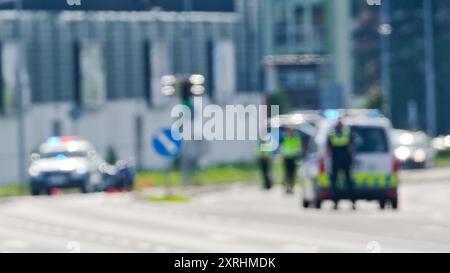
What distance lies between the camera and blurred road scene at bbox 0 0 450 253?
30750mm

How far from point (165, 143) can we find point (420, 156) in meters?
21.8

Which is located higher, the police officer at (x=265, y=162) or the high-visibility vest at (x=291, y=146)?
the high-visibility vest at (x=291, y=146)

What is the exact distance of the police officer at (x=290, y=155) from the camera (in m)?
43.9

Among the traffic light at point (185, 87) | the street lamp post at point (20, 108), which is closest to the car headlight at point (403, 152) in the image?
the street lamp post at point (20, 108)

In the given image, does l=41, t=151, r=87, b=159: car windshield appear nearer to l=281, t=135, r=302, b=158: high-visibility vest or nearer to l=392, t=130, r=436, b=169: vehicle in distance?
l=281, t=135, r=302, b=158: high-visibility vest

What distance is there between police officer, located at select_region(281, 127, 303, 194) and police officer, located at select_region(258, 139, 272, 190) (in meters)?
2.39

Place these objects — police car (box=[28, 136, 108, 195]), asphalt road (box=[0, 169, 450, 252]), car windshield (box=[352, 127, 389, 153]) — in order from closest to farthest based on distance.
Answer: asphalt road (box=[0, 169, 450, 252])
car windshield (box=[352, 127, 389, 153])
police car (box=[28, 136, 108, 195])

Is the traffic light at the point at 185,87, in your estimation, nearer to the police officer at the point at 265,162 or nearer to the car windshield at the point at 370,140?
the police officer at the point at 265,162

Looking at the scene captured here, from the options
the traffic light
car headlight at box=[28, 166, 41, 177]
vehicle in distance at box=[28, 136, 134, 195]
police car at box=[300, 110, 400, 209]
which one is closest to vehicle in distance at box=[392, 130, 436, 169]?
vehicle in distance at box=[28, 136, 134, 195]

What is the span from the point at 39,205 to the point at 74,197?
4.61m

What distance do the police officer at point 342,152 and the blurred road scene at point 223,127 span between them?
37mm
